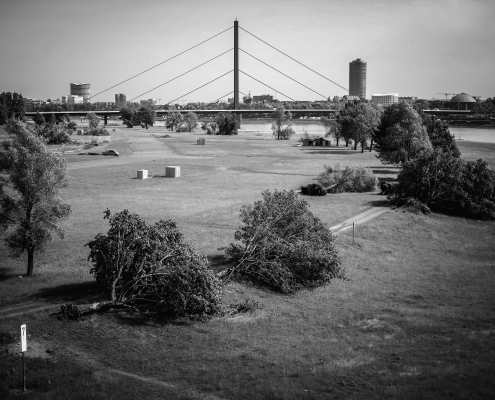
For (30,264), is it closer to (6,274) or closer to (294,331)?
(6,274)

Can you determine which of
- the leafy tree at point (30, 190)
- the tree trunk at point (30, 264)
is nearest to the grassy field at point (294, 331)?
the tree trunk at point (30, 264)

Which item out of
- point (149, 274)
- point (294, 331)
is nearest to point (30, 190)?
point (149, 274)

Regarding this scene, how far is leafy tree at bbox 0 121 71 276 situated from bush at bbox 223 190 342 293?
31.2ft

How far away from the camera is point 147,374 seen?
18547 mm

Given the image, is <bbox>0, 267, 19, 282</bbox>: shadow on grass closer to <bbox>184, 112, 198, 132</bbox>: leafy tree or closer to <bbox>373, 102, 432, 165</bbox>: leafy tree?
<bbox>373, 102, 432, 165</bbox>: leafy tree

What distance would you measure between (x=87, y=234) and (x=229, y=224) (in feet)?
33.2

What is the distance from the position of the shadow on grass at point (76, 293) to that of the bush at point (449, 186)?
32.0 m

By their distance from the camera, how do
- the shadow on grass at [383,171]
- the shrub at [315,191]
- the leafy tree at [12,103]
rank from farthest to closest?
the leafy tree at [12,103] < the shadow on grass at [383,171] < the shrub at [315,191]

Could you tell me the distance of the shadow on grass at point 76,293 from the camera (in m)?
24.9

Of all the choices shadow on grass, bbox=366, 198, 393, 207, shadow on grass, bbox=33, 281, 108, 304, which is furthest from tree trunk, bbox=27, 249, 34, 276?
shadow on grass, bbox=366, 198, 393, 207

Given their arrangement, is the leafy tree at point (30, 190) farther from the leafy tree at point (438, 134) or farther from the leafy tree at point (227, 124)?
the leafy tree at point (227, 124)

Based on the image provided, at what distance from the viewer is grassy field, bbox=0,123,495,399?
17656 mm

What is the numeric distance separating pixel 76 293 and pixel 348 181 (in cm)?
3768

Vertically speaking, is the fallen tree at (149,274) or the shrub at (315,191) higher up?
the shrub at (315,191)
